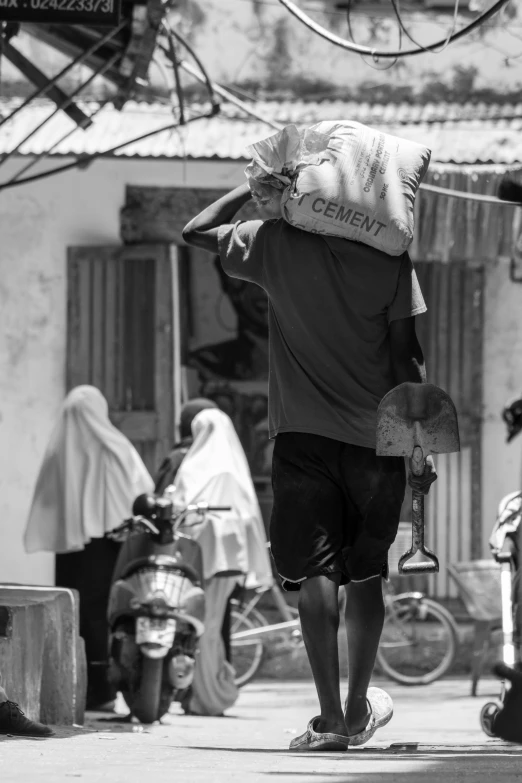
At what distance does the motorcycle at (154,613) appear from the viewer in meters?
7.55

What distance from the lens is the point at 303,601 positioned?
4457 millimetres

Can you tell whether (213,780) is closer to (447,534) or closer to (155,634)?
(155,634)

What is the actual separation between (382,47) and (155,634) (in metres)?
6.10

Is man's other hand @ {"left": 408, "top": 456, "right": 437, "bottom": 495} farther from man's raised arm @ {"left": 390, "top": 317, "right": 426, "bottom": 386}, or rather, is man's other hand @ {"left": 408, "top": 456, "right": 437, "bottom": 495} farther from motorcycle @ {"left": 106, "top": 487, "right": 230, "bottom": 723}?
motorcycle @ {"left": 106, "top": 487, "right": 230, "bottom": 723}

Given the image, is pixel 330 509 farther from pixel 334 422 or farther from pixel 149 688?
pixel 149 688

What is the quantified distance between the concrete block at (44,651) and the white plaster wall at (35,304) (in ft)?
14.2

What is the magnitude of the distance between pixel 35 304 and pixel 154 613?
4.28 m

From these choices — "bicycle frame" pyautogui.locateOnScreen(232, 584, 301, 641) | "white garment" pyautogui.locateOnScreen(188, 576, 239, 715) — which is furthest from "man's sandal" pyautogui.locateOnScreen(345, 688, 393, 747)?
"bicycle frame" pyautogui.locateOnScreen(232, 584, 301, 641)

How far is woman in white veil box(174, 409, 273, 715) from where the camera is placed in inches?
342

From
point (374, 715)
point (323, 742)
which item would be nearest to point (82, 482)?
point (374, 715)

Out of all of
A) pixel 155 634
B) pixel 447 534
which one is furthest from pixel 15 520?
pixel 155 634

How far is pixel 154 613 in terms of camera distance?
24.8 feet

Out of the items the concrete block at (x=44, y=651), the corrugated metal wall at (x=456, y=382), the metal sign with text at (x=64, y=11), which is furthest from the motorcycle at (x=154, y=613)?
the corrugated metal wall at (x=456, y=382)

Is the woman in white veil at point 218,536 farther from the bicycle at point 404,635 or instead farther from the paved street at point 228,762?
the paved street at point 228,762
